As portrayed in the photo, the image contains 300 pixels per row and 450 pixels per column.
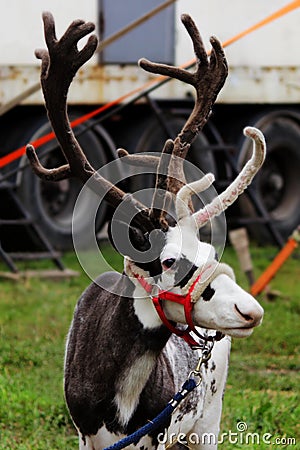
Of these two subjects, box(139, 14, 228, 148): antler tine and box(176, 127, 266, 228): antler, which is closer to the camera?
box(176, 127, 266, 228): antler

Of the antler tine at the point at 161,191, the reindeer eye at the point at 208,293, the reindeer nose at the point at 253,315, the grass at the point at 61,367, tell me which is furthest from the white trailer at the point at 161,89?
the reindeer nose at the point at 253,315

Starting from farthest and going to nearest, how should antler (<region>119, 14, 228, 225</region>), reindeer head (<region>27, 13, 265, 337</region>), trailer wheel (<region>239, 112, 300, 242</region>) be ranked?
trailer wheel (<region>239, 112, 300, 242</region>) < antler (<region>119, 14, 228, 225</region>) < reindeer head (<region>27, 13, 265, 337</region>)

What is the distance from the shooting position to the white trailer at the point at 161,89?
1073 centimetres

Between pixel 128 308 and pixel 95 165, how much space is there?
6736mm

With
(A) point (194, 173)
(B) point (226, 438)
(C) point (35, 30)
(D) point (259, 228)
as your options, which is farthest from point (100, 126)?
(A) point (194, 173)

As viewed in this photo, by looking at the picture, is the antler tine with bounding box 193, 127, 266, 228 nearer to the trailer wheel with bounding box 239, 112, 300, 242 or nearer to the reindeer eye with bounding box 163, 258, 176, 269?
the reindeer eye with bounding box 163, 258, 176, 269

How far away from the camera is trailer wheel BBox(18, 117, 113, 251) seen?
1080cm

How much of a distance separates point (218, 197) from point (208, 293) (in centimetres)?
40

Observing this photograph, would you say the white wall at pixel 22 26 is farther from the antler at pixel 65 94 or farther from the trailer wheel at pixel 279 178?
the antler at pixel 65 94

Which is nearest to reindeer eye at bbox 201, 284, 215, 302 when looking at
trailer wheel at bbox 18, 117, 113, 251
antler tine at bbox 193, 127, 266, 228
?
antler tine at bbox 193, 127, 266, 228

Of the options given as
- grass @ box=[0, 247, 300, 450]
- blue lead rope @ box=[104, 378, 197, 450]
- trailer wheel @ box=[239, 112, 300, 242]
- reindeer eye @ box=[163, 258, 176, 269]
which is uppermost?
reindeer eye @ box=[163, 258, 176, 269]

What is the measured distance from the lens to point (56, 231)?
11055mm

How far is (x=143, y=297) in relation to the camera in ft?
13.7

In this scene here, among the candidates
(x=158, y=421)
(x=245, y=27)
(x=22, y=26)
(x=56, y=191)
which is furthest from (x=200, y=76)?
(x=245, y=27)
